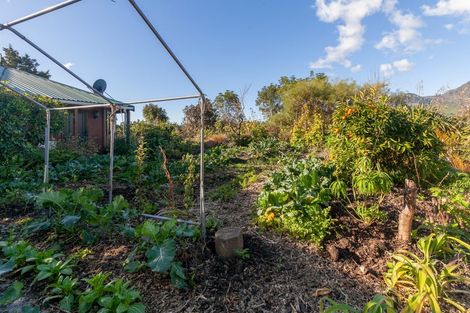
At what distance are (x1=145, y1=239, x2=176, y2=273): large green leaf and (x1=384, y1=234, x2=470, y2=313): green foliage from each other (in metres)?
1.60

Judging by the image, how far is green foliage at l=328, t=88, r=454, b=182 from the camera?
3049 millimetres

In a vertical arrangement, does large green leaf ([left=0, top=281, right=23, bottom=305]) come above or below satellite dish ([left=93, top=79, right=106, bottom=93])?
below

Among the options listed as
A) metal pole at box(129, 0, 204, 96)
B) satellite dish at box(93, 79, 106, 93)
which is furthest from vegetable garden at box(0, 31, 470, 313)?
satellite dish at box(93, 79, 106, 93)

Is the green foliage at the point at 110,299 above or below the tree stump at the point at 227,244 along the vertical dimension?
below

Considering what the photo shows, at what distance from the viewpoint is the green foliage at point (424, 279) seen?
170 centimetres

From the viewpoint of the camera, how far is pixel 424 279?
70.6 inches

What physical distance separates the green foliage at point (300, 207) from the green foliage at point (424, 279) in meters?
0.70

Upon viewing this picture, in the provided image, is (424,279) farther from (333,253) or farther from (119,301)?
(119,301)

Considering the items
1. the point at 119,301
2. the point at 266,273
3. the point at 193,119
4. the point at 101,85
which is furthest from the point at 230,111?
the point at 119,301

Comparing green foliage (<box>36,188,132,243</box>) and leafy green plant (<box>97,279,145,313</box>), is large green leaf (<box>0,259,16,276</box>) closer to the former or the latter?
green foliage (<box>36,188,132,243</box>)

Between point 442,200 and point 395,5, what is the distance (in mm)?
4993

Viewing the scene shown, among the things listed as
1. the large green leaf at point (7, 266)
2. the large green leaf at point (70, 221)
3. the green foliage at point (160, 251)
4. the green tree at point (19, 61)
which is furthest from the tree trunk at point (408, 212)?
the green tree at point (19, 61)

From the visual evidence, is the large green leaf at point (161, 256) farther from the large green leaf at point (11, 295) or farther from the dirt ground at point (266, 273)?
the large green leaf at point (11, 295)

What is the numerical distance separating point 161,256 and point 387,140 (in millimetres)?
2684
